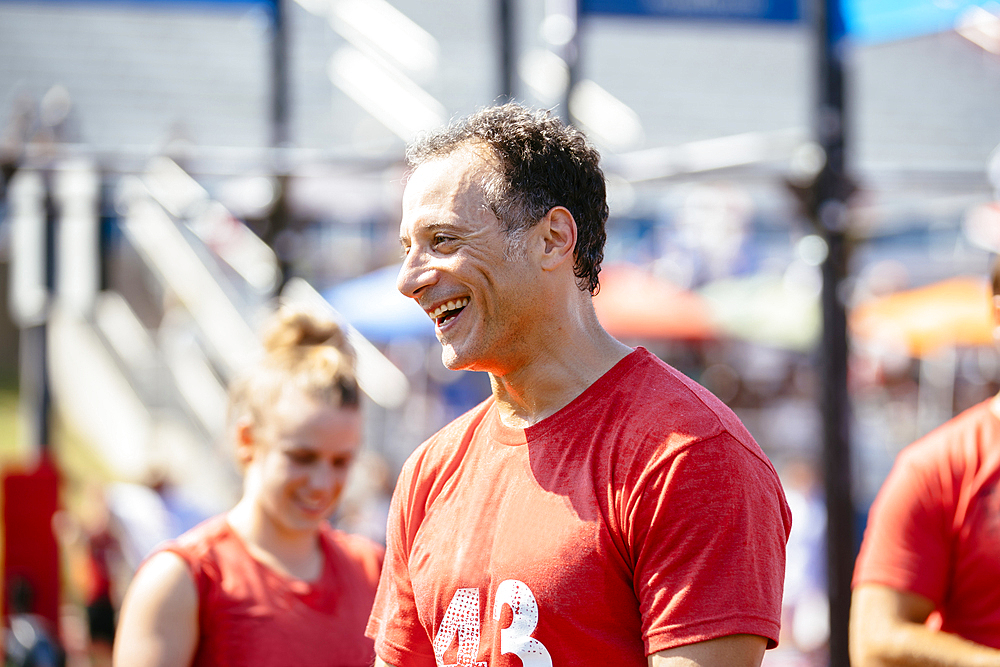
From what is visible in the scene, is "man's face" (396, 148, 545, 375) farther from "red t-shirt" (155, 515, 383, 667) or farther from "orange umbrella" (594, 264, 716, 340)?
"orange umbrella" (594, 264, 716, 340)

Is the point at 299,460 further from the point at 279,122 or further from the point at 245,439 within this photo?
the point at 279,122

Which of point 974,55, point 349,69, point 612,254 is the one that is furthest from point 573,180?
point 974,55

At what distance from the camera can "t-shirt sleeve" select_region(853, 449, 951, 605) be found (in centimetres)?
260

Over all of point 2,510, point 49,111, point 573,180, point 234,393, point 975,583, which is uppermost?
point 49,111

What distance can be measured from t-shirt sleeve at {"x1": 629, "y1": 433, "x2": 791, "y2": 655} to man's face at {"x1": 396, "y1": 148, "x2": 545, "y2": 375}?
1.25 feet

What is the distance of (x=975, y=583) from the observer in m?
2.56

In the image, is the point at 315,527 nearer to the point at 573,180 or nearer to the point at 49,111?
the point at 573,180

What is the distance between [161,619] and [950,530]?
1863 millimetres

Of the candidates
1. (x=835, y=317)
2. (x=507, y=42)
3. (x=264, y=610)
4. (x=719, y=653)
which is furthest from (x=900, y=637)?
(x=507, y=42)

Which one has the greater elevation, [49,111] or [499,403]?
[49,111]

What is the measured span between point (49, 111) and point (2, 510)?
5315 mm

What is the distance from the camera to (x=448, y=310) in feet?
6.22

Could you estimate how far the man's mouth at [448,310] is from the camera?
1874 mm

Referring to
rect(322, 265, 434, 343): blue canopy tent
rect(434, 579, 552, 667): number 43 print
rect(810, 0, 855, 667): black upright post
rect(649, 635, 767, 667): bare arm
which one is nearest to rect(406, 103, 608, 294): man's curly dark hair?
rect(434, 579, 552, 667): number 43 print
